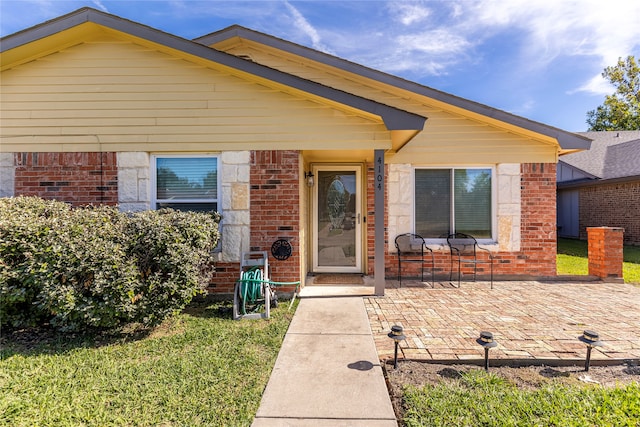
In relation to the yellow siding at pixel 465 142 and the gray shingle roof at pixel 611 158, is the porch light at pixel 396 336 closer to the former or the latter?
the yellow siding at pixel 465 142

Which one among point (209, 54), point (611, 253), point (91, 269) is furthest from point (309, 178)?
point (611, 253)

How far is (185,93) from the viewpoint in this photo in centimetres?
486

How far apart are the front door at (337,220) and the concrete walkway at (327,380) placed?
8.49 feet

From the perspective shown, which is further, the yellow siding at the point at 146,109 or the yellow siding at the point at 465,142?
the yellow siding at the point at 465,142

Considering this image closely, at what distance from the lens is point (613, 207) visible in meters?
12.6

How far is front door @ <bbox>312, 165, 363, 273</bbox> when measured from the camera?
6.45m

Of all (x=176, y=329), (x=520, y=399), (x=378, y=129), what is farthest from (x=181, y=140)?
(x=520, y=399)

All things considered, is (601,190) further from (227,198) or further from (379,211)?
(227,198)

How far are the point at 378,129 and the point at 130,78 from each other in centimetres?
418

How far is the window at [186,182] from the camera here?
5.00 metres

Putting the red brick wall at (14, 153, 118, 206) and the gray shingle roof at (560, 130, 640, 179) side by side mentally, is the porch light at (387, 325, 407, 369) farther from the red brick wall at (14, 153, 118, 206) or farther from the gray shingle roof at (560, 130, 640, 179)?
the gray shingle roof at (560, 130, 640, 179)

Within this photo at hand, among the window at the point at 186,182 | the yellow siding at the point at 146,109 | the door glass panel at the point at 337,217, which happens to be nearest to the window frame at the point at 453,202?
the door glass panel at the point at 337,217

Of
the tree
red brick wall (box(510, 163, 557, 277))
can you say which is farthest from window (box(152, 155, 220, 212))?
the tree

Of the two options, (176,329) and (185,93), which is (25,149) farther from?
(176,329)
